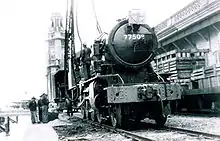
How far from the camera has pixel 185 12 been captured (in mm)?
16844

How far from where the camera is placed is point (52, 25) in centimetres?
5931

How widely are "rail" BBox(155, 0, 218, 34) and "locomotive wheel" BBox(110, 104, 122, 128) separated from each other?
25.7 feet

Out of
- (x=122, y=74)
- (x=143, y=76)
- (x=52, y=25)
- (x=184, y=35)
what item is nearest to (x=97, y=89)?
(x=122, y=74)

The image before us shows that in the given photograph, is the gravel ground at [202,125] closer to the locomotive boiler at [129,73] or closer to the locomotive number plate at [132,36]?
the locomotive boiler at [129,73]

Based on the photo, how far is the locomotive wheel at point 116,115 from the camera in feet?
27.1

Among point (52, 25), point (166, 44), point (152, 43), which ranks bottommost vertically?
point (152, 43)

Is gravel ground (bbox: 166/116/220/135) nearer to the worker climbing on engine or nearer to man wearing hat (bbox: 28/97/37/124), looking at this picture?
the worker climbing on engine

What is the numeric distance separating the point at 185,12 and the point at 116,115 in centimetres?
1016

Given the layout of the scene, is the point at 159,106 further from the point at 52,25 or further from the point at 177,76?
the point at 52,25

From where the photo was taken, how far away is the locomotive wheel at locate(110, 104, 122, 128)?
325 inches

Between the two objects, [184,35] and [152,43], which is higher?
[184,35]

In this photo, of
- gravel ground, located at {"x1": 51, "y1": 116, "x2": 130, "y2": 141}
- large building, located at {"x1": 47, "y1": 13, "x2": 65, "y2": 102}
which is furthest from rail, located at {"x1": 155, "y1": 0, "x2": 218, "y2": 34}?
large building, located at {"x1": 47, "y1": 13, "x2": 65, "y2": 102}

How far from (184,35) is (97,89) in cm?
975

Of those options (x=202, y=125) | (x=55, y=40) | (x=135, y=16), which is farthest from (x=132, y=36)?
(x=55, y=40)
